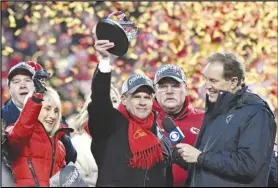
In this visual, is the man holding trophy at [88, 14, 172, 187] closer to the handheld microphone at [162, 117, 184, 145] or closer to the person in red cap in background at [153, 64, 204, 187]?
the handheld microphone at [162, 117, 184, 145]

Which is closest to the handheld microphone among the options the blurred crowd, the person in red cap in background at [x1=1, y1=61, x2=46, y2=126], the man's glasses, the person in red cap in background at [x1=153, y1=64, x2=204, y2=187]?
the person in red cap in background at [x1=153, y1=64, x2=204, y2=187]

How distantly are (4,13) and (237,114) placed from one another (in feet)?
21.9

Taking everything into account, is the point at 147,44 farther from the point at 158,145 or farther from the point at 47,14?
the point at 158,145

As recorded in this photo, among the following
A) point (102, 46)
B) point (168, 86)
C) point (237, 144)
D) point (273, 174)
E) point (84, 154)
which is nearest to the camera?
point (237, 144)

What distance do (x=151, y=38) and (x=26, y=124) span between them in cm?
648

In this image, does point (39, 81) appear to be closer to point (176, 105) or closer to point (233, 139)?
point (176, 105)

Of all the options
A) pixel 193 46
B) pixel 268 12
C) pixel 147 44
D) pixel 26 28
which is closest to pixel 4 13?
pixel 26 28

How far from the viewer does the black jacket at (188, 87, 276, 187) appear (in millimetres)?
5055

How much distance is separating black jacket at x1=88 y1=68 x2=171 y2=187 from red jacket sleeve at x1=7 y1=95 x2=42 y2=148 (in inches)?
16.1

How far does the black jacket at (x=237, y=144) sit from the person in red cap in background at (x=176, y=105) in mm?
858

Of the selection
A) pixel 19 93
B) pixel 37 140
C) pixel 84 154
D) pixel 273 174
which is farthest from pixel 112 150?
pixel 84 154

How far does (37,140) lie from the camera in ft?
18.8

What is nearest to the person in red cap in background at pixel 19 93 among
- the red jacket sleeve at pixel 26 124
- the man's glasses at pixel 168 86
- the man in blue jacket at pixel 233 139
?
the red jacket sleeve at pixel 26 124

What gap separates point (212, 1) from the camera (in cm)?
1191
